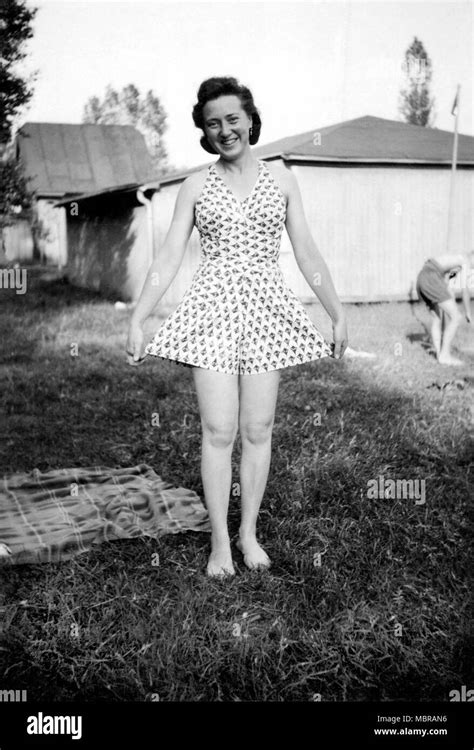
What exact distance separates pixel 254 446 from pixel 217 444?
0.19m

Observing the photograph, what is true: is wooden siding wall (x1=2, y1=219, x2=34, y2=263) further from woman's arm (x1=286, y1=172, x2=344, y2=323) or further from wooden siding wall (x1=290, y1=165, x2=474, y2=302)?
woman's arm (x1=286, y1=172, x2=344, y2=323)

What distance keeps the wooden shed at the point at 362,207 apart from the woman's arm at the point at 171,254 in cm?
1027

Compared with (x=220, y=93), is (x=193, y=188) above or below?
below

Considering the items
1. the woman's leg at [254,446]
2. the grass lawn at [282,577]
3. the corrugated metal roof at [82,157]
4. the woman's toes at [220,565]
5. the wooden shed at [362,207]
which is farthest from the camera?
the corrugated metal roof at [82,157]

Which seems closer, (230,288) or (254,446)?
(230,288)

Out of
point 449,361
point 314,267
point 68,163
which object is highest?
point 68,163

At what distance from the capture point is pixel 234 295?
2799 millimetres

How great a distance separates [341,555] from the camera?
3203 millimetres

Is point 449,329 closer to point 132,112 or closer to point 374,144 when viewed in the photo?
point 374,144

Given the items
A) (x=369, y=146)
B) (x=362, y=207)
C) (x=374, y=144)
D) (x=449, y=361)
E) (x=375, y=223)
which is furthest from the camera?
(x=374, y=144)

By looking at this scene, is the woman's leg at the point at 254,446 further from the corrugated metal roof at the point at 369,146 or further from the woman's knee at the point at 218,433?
the corrugated metal roof at the point at 369,146

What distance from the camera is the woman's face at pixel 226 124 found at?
2660mm

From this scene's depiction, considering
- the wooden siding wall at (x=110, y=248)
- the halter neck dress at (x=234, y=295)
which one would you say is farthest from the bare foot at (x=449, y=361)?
the wooden siding wall at (x=110, y=248)

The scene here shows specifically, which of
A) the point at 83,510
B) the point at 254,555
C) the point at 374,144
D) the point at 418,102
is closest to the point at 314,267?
the point at 254,555
